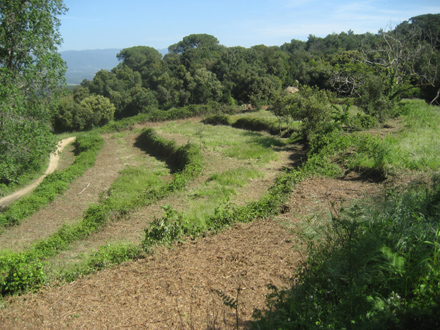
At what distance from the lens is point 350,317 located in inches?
111

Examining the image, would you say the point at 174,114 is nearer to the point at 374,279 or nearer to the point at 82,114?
the point at 82,114

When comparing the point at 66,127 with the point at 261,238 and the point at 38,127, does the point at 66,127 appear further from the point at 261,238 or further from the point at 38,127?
the point at 261,238

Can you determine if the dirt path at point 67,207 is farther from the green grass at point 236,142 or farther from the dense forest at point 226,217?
the green grass at point 236,142

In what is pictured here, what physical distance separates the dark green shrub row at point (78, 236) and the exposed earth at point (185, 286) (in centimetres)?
33

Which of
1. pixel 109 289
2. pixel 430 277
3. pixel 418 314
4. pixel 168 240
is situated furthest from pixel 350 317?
pixel 168 240

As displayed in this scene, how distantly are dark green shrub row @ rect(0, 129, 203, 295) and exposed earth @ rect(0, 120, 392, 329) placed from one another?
1.10ft

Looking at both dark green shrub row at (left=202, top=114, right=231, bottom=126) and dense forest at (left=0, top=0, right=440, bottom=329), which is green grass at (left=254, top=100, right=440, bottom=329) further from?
dark green shrub row at (left=202, top=114, right=231, bottom=126)

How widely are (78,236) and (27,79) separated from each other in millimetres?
8914

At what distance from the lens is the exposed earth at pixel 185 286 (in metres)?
4.58

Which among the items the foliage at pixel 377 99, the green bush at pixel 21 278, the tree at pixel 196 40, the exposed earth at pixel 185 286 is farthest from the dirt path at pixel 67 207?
the tree at pixel 196 40

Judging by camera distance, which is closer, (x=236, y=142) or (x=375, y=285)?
(x=375, y=285)

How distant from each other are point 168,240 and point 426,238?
5.04 metres

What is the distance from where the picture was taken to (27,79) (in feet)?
47.2

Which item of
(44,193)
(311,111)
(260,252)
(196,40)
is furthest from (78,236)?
(196,40)
